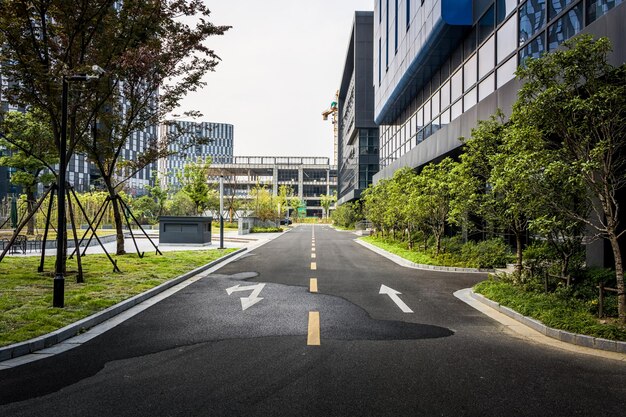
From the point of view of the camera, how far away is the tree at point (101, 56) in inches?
415

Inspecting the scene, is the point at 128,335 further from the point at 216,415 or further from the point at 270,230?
the point at 270,230

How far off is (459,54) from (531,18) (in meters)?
7.44

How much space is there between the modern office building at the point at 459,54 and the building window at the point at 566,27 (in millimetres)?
27

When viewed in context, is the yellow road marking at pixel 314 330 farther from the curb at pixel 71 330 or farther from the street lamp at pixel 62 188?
the street lamp at pixel 62 188

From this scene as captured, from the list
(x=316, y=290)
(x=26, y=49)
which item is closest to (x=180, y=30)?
(x=26, y=49)

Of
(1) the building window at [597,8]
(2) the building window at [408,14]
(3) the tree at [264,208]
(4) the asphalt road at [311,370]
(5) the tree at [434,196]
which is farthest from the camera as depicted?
(3) the tree at [264,208]

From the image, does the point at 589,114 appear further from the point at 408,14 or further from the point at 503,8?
the point at 408,14

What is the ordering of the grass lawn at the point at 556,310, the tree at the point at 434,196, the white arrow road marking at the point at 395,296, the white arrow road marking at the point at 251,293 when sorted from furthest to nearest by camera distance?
the tree at the point at 434,196 < the white arrow road marking at the point at 251,293 < the white arrow road marking at the point at 395,296 < the grass lawn at the point at 556,310

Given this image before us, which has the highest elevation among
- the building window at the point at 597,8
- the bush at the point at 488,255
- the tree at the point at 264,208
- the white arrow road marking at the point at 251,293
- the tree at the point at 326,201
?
the building window at the point at 597,8

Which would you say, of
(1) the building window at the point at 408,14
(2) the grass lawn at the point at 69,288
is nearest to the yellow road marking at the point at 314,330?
(2) the grass lawn at the point at 69,288

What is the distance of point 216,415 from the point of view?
3777mm

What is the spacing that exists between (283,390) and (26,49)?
11.7 metres

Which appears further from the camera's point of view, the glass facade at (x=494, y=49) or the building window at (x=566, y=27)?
the glass facade at (x=494, y=49)

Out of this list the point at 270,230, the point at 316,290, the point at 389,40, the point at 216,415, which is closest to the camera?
the point at 216,415
